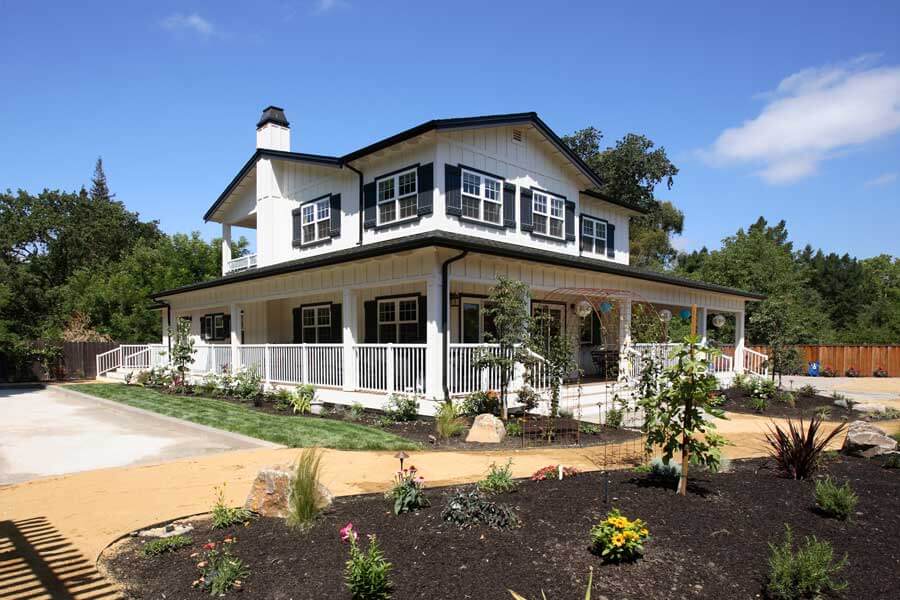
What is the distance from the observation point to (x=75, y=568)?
4.27 m

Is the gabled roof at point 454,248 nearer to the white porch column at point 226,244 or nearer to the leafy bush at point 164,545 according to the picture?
the white porch column at point 226,244

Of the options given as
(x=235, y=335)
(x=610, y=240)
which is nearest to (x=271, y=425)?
(x=235, y=335)

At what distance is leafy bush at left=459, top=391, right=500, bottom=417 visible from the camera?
10.8m

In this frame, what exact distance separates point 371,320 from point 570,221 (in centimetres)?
716

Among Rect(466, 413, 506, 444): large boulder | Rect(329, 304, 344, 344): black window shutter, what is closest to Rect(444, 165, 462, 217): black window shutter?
Rect(329, 304, 344, 344): black window shutter

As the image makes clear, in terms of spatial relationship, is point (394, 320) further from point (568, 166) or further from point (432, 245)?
point (568, 166)

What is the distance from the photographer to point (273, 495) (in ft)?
16.9

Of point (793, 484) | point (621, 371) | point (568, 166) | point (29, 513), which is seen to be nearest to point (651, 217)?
point (568, 166)

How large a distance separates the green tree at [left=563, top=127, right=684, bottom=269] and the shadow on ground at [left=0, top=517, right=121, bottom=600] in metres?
38.3

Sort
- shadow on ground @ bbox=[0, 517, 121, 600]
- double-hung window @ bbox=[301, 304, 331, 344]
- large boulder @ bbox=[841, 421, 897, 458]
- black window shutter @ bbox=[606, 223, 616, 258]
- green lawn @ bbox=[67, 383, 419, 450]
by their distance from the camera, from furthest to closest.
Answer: black window shutter @ bbox=[606, 223, 616, 258] → double-hung window @ bbox=[301, 304, 331, 344] → green lawn @ bbox=[67, 383, 419, 450] → large boulder @ bbox=[841, 421, 897, 458] → shadow on ground @ bbox=[0, 517, 121, 600]

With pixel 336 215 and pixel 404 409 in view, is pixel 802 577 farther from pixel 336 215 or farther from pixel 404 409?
pixel 336 215

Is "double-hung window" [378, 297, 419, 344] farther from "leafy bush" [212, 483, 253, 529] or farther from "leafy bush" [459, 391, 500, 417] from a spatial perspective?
"leafy bush" [212, 483, 253, 529]

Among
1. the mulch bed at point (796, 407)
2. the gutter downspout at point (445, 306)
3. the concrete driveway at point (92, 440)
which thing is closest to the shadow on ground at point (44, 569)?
the concrete driveway at point (92, 440)

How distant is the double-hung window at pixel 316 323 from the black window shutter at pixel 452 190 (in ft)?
19.6
